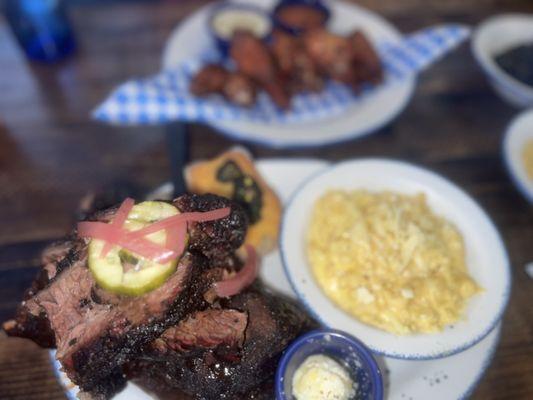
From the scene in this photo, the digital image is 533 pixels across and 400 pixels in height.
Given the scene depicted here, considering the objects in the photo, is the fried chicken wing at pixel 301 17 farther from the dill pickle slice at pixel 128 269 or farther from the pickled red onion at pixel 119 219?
the dill pickle slice at pixel 128 269

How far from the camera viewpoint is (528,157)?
10.8ft

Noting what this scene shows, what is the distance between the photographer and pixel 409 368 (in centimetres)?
249

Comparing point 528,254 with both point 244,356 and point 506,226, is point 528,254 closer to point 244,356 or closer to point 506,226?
point 506,226

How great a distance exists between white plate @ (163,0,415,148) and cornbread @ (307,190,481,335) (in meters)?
0.84

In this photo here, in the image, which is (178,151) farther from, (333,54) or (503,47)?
(503,47)

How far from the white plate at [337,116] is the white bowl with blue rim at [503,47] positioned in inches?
22.9

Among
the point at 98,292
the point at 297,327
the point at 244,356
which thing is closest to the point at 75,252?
the point at 98,292

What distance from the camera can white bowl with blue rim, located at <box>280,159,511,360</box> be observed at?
229 centimetres

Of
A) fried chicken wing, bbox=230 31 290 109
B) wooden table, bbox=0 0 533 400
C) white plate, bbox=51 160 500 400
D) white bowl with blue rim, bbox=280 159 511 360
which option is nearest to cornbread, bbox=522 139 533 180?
wooden table, bbox=0 0 533 400

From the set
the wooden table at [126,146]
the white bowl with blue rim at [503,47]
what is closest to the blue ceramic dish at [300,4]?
the wooden table at [126,146]

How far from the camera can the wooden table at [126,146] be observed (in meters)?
2.69

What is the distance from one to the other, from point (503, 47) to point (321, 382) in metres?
3.37

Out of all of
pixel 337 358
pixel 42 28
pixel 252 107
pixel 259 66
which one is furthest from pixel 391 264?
pixel 42 28

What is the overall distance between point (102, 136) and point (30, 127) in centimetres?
57
